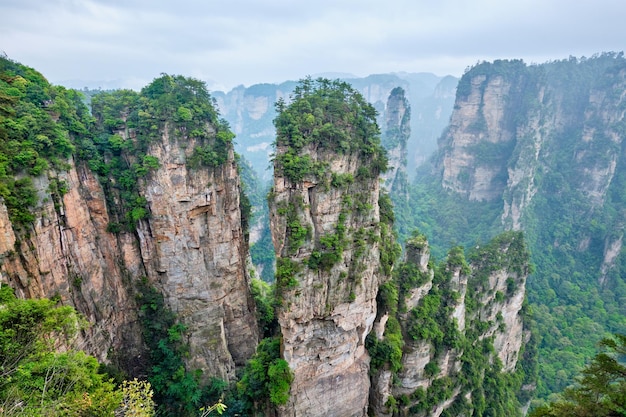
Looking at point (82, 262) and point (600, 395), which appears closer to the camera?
point (600, 395)

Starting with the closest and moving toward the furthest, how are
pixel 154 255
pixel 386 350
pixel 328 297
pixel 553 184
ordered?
pixel 328 297 < pixel 386 350 < pixel 154 255 < pixel 553 184

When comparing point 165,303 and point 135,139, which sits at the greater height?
point 135,139

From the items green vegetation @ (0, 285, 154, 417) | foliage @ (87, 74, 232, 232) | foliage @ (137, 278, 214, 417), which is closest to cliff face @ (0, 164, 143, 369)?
foliage @ (137, 278, 214, 417)

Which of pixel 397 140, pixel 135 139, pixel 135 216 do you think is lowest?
pixel 135 216

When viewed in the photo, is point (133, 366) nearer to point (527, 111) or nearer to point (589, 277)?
point (589, 277)

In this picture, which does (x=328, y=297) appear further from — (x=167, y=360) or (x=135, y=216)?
(x=135, y=216)

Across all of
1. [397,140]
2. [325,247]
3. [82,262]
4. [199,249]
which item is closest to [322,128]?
[325,247]
